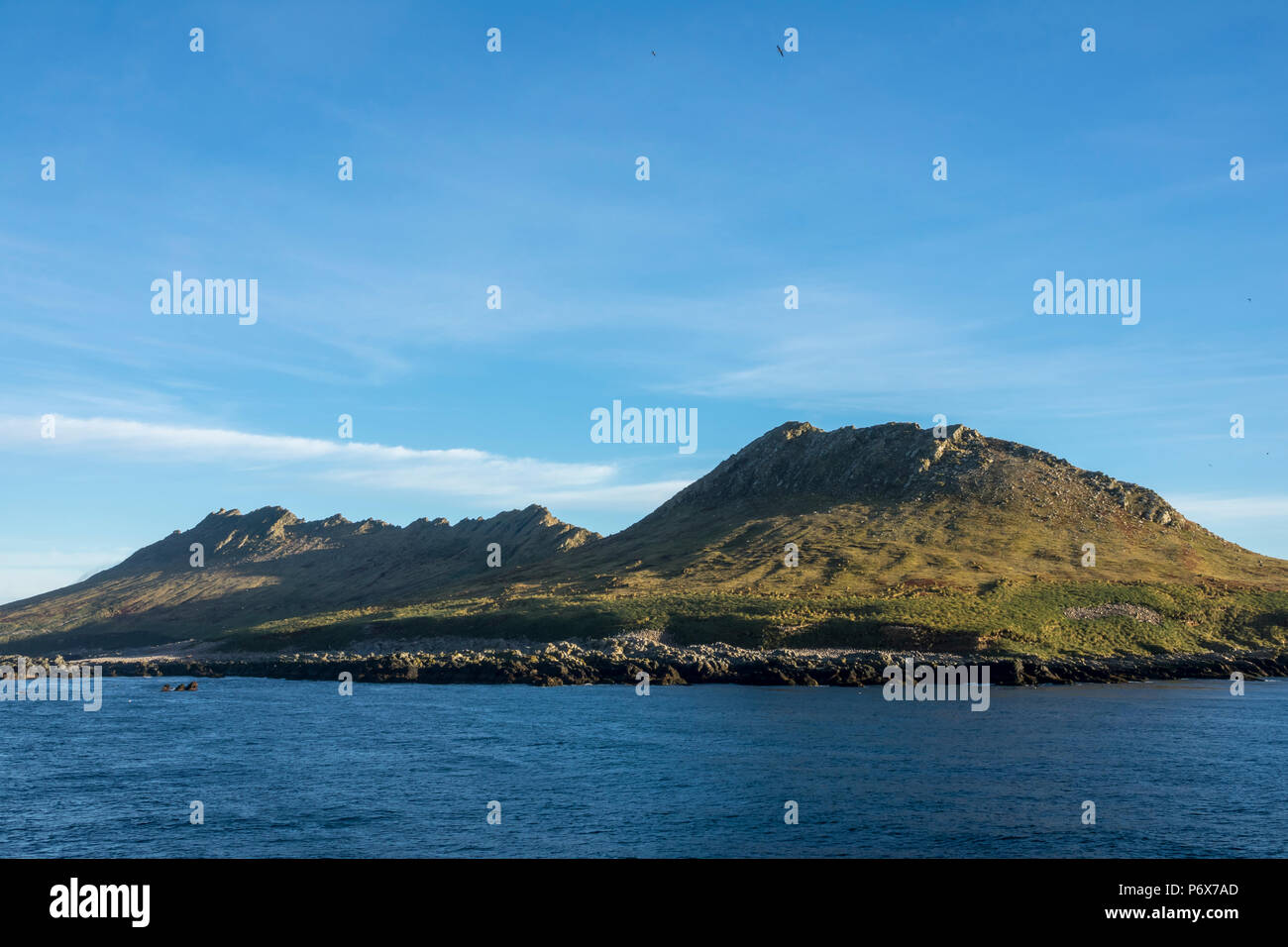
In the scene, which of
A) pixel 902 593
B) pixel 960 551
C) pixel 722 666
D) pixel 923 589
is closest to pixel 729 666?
pixel 722 666

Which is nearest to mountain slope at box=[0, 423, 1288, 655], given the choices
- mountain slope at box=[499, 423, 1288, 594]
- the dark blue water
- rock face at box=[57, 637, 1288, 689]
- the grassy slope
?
the grassy slope

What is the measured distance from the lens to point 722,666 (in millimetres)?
112938

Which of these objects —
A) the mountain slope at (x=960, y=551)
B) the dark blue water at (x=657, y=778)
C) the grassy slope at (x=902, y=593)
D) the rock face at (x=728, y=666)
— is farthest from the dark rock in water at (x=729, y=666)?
the mountain slope at (x=960, y=551)

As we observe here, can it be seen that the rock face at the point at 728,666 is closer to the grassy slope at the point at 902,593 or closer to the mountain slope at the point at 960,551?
the grassy slope at the point at 902,593

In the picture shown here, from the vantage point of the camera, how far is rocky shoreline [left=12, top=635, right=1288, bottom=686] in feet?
359

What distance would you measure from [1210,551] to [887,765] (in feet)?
526

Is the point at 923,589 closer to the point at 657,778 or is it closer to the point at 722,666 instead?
the point at 722,666

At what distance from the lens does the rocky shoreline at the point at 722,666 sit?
109 metres

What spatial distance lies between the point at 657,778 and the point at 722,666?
2388 inches

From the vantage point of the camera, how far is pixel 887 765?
2231 inches

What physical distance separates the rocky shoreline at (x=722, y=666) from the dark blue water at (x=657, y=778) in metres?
18.8
